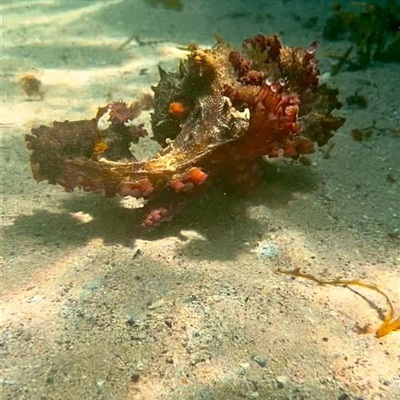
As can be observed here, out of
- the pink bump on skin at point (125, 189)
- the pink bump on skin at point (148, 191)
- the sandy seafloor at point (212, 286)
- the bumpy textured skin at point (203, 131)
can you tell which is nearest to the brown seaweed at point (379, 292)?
the sandy seafloor at point (212, 286)

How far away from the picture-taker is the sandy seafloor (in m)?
2.14

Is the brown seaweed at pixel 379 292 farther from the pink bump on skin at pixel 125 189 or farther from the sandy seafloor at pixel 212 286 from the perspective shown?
the pink bump on skin at pixel 125 189

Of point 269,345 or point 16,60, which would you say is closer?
point 269,345

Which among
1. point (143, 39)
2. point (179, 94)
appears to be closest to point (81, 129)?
point (179, 94)

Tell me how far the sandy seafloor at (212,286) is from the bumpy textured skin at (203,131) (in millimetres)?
334

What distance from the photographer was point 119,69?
20.0 feet

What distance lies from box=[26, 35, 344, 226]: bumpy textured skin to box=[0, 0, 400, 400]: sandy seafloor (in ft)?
1.10

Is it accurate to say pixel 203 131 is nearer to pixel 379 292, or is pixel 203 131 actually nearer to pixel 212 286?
pixel 212 286

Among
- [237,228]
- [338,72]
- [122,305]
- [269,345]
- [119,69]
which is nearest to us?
[269,345]

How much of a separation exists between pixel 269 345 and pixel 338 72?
13.9 ft

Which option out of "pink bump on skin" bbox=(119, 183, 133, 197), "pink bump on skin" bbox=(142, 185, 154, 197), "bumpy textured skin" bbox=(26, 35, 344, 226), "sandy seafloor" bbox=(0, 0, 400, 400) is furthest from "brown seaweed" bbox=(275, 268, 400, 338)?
"pink bump on skin" bbox=(119, 183, 133, 197)

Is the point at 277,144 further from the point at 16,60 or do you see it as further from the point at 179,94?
the point at 16,60

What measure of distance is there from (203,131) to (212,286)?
107cm

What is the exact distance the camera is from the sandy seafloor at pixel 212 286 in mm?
2145
